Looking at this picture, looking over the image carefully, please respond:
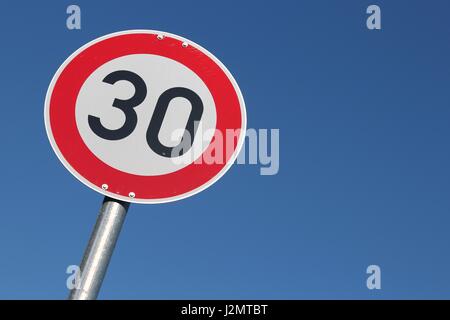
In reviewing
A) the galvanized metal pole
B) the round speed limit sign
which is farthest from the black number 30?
the galvanized metal pole

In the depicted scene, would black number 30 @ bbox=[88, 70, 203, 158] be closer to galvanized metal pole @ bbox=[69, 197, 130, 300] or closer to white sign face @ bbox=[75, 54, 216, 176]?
white sign face @ bbox=[75, 54, 216, 176]

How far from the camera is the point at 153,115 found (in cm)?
174

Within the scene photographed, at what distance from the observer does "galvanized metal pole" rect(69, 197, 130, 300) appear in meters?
1.33

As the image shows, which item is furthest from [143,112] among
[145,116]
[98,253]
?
[98,253]

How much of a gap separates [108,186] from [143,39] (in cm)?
61

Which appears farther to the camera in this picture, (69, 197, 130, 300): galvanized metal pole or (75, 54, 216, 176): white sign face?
(75, 54, 216, 176): white sign face

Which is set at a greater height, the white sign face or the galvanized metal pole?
the white sign face

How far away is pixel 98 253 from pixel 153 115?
538mm

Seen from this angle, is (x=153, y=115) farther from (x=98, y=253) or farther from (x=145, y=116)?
(x=98, y=253)

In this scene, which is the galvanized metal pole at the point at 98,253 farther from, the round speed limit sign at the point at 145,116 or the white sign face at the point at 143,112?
the white sign face at the point at 143,112

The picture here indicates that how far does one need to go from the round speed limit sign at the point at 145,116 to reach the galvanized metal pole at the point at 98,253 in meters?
0.08

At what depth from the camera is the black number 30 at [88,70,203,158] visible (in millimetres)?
1685
